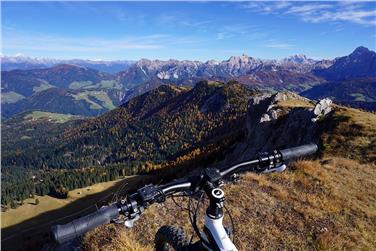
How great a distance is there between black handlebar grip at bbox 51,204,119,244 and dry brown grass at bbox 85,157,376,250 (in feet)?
25.4

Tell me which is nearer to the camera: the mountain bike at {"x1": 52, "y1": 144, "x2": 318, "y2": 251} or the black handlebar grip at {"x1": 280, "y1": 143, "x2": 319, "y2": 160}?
the mountain bike at {"x1": 52, "y1": 144, "x2": 318, "y2": 251}

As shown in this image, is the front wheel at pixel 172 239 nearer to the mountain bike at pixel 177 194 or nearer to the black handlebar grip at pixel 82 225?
the mountain bike at pixel 177 194

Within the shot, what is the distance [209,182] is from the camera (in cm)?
518

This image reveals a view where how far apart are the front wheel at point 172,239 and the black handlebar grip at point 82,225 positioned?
1947 millimetres

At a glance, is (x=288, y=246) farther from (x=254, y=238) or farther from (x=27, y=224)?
(x=27, y=224)

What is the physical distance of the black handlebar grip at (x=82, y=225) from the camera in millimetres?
4539

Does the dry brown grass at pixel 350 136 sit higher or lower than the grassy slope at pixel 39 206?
higher

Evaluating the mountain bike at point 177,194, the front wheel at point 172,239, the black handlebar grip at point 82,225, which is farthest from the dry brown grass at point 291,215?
the black handlebar grip at point 82,225

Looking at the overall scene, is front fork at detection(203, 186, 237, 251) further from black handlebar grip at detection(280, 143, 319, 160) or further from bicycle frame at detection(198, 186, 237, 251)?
black handlebar grip at detection(280, 143, 319, 160)

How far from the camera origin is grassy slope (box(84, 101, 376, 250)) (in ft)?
41.5

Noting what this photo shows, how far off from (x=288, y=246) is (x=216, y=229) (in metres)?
8.60

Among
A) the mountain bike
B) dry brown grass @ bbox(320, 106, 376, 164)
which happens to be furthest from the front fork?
dry brown grass @ bbox(320, 106, 376, 164)

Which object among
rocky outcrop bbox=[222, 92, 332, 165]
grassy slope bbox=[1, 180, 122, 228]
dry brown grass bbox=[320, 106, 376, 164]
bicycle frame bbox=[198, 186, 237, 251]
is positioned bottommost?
grassy slope bbox=[1, 180, 122, 228]

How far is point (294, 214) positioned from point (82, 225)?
11935 mm
